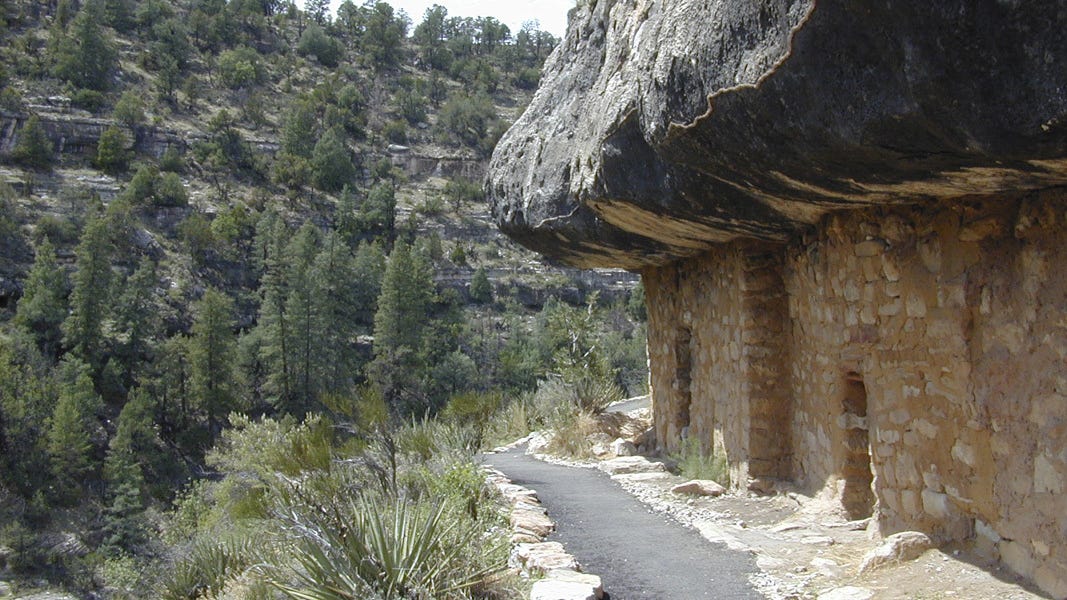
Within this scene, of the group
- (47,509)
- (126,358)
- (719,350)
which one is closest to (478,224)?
(126,358)

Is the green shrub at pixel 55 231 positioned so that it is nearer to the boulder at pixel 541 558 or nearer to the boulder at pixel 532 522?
the boulder at pixel 532 522

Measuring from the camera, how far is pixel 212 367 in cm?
3781

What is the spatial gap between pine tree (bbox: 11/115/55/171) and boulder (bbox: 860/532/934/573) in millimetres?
52191

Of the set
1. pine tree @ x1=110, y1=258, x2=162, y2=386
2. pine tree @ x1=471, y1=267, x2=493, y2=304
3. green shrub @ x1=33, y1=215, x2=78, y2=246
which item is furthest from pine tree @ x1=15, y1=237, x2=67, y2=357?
pine tree @ x1=471, y1=267, x2=493, y2=304

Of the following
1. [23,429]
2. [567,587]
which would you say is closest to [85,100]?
[23,429]

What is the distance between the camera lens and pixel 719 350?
8.95 metres

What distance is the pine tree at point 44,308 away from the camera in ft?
121

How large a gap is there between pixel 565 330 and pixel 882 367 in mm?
12438

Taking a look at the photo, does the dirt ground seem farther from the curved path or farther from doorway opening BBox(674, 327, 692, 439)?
doorway opening BBox(674, 327, 692, 439)

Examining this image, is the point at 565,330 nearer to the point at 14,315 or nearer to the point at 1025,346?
the point at 1025,346

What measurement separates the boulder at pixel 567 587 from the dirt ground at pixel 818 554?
0.94 m

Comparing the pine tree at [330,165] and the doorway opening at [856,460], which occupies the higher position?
the pine tree at [330,165]

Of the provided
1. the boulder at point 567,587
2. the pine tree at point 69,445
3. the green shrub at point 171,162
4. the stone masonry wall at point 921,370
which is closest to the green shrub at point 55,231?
the green shrub at point 171,162

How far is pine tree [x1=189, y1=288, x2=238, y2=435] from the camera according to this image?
37625mm
